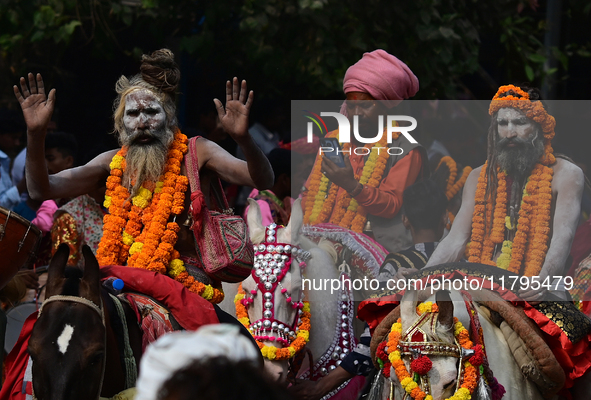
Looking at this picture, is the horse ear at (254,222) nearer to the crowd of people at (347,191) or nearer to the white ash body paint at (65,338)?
the crowd of people at (347,191)

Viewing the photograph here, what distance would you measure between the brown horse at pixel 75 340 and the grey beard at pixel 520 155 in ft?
8.62

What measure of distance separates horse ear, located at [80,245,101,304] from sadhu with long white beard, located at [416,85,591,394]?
7.69 ft

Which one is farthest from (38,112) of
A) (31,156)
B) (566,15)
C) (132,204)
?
(566,15)

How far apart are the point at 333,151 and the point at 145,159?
1651 millimetres

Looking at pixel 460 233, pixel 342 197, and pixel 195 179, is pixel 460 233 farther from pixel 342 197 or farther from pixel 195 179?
pixel 195 179

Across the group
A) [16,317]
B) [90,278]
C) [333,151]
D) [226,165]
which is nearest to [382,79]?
[333,151]

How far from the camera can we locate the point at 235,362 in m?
1.91

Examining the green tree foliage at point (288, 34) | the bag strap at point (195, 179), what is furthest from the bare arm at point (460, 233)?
the green tree foliage at point (288, 34)

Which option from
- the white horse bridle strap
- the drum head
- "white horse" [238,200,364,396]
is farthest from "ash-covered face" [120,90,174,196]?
the drum head

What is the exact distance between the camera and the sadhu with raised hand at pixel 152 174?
13.7 feet

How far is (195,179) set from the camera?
4.36 m

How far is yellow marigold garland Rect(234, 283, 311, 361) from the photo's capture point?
4746 millimetres

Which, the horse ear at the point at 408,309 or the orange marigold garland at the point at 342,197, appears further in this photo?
the orange marigold garland at the point at 342,197

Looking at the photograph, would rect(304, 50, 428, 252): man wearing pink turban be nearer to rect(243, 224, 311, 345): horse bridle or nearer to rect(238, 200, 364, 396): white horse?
rect(238, 200, 364, 396): white horse
